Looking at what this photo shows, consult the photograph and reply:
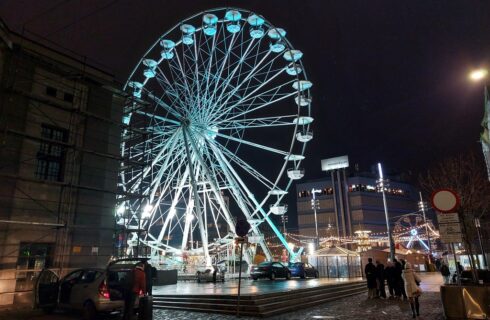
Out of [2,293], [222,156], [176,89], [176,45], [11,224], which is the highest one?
[176,45]

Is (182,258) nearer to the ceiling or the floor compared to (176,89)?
nearer to the floor

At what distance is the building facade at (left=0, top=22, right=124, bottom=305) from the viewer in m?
14.0

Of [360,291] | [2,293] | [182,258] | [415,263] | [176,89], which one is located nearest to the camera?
[2,293]

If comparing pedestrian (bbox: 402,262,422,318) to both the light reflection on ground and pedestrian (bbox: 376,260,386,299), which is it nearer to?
pedestrian (bbox: 376,260,386,299)

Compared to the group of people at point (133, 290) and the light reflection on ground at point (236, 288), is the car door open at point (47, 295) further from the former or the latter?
the light reflection on ground at point (236, 288)

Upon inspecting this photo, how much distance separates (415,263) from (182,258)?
34.0 metres

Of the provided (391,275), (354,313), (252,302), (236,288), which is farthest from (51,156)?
(391,275)

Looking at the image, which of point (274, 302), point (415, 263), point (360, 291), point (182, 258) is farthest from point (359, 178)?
point (274, 302)

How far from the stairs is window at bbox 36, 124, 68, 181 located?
22.5 ft

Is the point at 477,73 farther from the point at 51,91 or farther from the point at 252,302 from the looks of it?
the point at 51,91

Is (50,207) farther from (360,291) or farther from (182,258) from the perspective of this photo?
(182,258)

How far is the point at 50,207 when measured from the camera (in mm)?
15109

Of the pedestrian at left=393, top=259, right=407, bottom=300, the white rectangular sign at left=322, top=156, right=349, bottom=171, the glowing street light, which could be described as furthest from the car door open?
the white rectangular sign at left=322, top=156, right=349, bottom=171

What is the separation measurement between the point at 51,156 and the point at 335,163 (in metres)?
78.3
